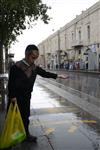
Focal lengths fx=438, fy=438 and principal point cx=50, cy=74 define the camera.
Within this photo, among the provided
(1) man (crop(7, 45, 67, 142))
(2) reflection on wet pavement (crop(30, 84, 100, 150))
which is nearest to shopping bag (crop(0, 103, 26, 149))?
(1) man (crop(7, 45, 67, 142))

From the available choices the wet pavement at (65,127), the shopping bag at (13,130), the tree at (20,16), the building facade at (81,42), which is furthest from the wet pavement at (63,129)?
the building facade at (81,42)

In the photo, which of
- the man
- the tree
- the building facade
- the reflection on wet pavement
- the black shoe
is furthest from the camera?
the building facade

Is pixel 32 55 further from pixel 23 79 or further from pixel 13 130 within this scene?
pixel 13 130

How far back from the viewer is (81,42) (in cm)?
6581

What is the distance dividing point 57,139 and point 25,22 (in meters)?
12.6

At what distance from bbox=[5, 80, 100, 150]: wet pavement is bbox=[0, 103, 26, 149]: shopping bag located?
1.69ft

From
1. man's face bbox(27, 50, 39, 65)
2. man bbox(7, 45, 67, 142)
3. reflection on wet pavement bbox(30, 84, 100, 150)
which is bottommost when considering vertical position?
reflection on wet pavement bbox(30, 84, 100, 150)

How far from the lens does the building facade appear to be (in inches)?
2252

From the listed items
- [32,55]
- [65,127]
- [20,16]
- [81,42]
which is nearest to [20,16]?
[20,16]

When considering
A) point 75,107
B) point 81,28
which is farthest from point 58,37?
point 75,107

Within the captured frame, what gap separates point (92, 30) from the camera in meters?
59.3

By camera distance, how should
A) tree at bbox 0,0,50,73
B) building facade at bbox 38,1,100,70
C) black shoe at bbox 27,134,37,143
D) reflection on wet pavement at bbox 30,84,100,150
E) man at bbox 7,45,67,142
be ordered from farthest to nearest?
building facade at bbox 38,1,100,70
tree at bbox 0,0,50,73
black shoe at bbox 27,134,37,143
reflection on wet pavement at bbox 30,84,100,150
man at bbox 7,45,67,142

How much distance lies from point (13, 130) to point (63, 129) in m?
2.39

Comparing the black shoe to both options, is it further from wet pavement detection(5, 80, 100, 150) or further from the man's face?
the man's face
